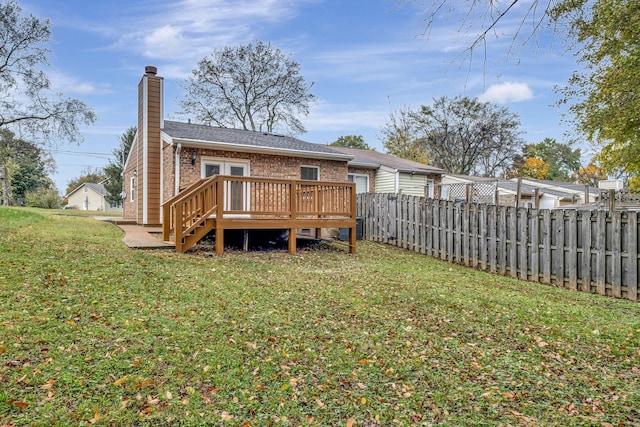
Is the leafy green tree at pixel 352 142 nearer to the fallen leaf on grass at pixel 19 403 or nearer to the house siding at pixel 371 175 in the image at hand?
the house siding at pixel 371 175

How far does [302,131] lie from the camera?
2953cm

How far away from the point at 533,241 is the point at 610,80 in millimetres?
4476

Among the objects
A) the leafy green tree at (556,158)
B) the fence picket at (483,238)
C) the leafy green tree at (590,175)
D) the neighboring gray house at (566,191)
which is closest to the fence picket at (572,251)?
the fence picket at (483,238)

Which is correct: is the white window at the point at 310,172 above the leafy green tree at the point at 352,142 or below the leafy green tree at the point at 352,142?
below

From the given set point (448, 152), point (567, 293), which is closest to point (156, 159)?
point (567, 293)

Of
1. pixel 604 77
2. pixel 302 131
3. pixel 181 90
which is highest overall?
pixel 181 90

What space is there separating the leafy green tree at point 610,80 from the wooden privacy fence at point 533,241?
2623mm

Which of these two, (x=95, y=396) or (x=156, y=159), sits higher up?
(x=156, y=159)

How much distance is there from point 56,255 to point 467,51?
714cm

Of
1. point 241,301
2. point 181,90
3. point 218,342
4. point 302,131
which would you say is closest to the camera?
point 218,342

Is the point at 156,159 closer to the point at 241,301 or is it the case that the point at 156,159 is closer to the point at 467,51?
the point at 241,301

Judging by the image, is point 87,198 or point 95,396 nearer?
point 95,396

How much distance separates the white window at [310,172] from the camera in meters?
13.9

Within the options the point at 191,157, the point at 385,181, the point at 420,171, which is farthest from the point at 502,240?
the point at 420,171
